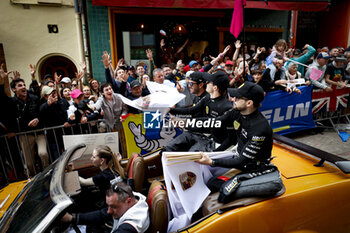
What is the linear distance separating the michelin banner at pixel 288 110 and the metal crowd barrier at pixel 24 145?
13.5 ft

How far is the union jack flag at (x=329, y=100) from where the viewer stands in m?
6.62

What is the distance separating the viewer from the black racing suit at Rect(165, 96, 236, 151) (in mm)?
3216

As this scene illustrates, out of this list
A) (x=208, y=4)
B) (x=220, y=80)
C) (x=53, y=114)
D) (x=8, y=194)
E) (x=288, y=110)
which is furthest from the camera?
(x=208, y=4)

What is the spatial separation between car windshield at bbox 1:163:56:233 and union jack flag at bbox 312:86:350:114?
6.91 m

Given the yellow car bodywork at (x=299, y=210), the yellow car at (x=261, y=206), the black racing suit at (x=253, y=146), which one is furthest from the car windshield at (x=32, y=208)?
the black racing suit at (x=253, y=146)

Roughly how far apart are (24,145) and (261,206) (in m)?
4.37

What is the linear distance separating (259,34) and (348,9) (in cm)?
547

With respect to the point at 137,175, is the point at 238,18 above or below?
above

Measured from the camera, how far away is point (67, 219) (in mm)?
2115

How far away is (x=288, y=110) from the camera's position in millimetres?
6312

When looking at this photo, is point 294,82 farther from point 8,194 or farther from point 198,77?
point 8,194

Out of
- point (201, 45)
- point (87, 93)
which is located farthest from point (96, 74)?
point (201, 45)

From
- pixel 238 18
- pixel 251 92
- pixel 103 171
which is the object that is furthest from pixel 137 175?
pixel 238 18

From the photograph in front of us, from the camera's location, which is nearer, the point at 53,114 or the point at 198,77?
the point at 198,77
